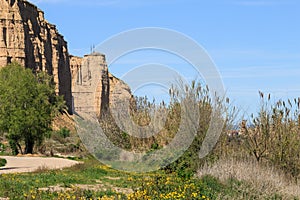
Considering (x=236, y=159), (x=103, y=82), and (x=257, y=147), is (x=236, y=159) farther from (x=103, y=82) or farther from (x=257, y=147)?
(x=103, y=82)

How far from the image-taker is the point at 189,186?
11992mm

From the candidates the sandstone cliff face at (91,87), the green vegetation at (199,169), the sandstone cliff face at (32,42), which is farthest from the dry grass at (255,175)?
the sandstone cliff face at (91,87)

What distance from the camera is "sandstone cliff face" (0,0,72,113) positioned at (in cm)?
7362

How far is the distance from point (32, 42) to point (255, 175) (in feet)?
228

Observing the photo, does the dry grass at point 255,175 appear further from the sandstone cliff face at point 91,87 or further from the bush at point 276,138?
the sandstone cliff face at point 91,87

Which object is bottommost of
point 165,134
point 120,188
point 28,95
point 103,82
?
point 120,188

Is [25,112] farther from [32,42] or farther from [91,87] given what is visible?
[91,87]

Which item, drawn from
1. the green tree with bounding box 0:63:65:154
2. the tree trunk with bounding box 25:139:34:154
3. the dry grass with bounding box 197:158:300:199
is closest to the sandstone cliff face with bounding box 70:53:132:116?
the green tree with bounding box 0:63:65:154

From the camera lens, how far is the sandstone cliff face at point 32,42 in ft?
242

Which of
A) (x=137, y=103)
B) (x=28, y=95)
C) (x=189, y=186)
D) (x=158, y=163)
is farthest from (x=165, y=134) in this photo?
(x=28, y=95)

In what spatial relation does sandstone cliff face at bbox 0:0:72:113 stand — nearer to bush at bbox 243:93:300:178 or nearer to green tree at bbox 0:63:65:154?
green tree at bbox 0:63:65:154

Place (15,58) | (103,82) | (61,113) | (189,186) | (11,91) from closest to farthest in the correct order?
1. (189,186)
2. (11,91)
3. (15,58)
4. (61,113)
5. (103,82)

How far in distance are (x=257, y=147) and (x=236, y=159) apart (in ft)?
2.47

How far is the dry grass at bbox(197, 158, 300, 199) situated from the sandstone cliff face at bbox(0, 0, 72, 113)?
60.4 metres
